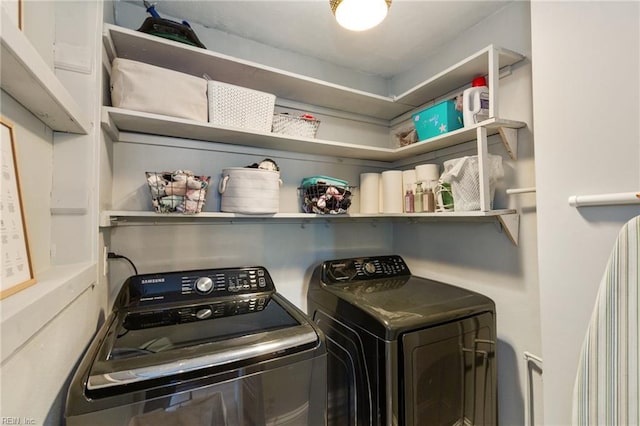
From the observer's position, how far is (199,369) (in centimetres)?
78

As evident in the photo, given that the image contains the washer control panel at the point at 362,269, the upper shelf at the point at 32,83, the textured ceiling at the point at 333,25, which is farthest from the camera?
the washer control panel at the point at 362,269

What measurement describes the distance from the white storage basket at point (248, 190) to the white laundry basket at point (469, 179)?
2.90 feet

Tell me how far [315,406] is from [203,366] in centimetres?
41

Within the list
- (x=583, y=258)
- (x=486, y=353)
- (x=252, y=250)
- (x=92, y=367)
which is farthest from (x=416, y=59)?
(x=92, y=367)

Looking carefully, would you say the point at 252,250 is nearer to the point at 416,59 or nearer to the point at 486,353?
the point at 486,353

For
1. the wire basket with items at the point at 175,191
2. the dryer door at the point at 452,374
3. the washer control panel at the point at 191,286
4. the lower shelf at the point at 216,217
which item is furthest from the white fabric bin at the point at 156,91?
the dryer door at the point at 452,374

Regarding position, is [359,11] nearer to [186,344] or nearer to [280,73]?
[280,73]

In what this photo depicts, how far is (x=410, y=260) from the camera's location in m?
2.02

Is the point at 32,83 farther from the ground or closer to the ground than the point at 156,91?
closer to the ground

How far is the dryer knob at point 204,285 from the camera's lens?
52.0 inches

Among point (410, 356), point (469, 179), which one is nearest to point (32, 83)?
point (410, 356)

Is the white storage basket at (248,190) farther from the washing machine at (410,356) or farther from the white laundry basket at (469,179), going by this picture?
the white laundry basket at (469,179)

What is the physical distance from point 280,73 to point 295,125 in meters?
0.27

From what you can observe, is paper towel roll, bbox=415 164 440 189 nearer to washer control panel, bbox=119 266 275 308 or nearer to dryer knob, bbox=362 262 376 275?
dryer knob, bbox=362 262 376 275
